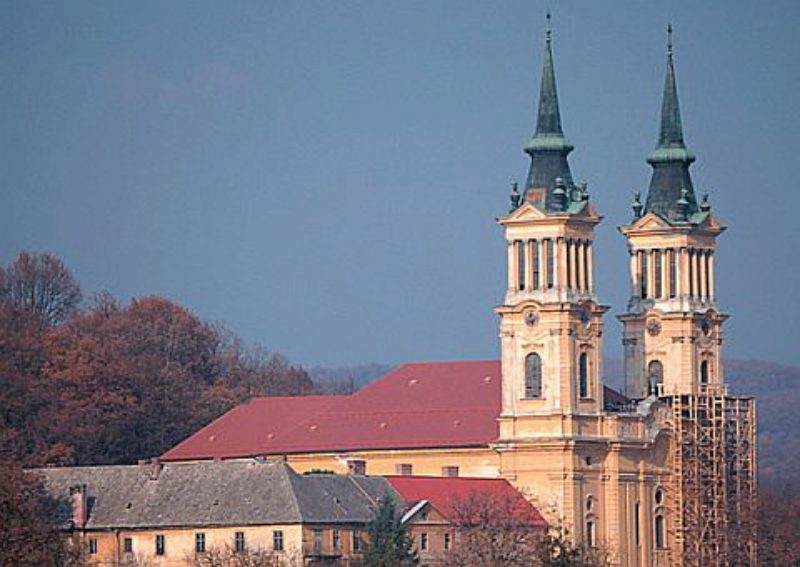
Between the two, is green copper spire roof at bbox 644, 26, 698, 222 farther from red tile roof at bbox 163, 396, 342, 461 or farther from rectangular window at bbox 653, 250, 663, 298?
red tile roof at bbox 163, 396, 342, 461

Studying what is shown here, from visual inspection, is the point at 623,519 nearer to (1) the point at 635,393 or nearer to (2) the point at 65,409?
(1) the point at 635,393

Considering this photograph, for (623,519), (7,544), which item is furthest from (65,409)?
(7,544)

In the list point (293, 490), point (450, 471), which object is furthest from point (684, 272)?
point (293, 490)

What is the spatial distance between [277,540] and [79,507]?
9036 millimetres

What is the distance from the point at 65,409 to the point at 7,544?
34.0m

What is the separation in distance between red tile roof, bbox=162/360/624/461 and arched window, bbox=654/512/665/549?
749 centimetres

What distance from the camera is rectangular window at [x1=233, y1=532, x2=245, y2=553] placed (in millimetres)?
103938

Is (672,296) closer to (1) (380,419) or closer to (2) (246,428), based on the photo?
(1) (380,419)

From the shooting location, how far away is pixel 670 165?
12325cm

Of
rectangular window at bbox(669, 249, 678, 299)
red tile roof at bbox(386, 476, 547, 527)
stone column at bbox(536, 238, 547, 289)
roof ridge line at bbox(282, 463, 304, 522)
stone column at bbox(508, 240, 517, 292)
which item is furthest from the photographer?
rectangular window at bbox(669, 249, 678, 299)

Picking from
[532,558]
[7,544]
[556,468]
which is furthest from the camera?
[556,468]

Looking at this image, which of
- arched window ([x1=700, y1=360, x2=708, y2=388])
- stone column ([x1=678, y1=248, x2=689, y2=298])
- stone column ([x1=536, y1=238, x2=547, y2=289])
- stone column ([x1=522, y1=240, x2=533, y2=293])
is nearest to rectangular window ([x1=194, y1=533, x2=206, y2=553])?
stone column ([x1=522, y1=240, x2=533, y2=293])

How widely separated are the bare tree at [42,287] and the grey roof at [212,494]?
3955cm

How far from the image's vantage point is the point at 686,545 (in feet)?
387
